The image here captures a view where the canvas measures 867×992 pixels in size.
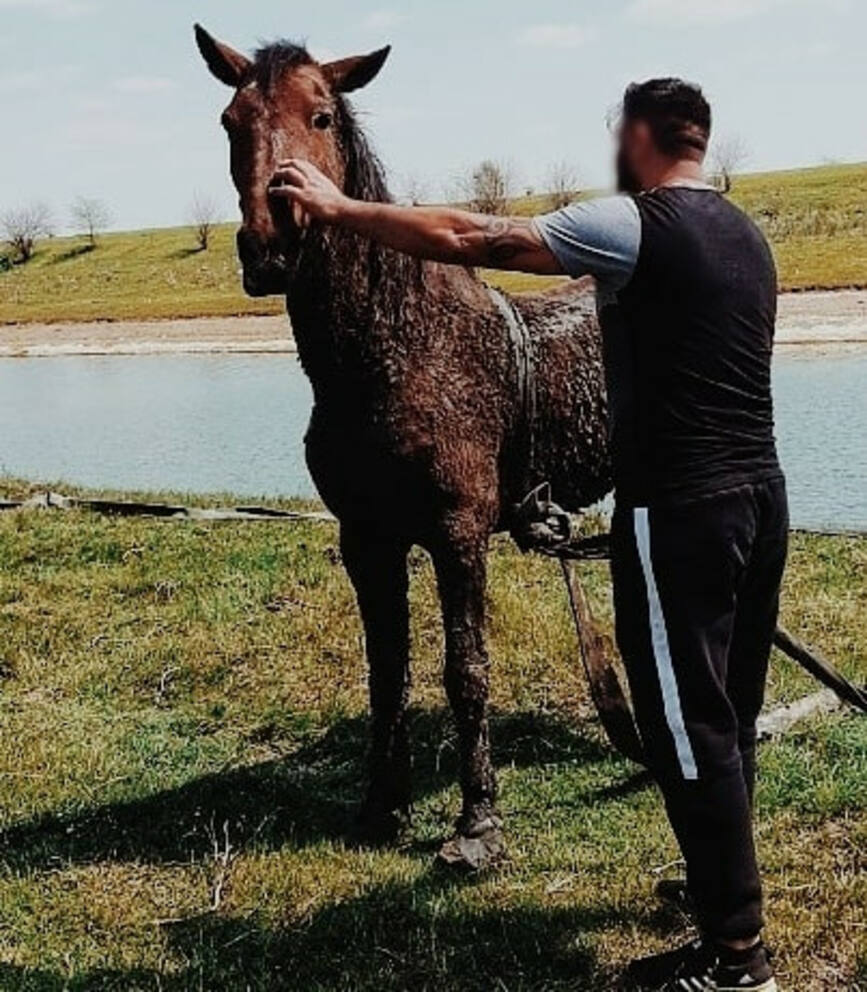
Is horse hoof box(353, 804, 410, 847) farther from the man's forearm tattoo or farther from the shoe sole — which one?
the man's forearm tattoo

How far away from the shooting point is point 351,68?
15.6 feet

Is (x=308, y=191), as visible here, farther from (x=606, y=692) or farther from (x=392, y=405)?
(x=606, y=692)

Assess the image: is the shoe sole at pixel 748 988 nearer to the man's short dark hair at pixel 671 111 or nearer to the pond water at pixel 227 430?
the man's short dark hair at pixel 671 111

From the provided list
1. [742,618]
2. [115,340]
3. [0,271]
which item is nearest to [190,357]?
[115,340]

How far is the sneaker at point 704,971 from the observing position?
147 inches

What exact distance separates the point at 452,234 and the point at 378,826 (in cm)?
273

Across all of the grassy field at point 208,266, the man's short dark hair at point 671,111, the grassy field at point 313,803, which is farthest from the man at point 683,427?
the grassy field at point 208,266

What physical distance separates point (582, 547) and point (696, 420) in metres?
2.06

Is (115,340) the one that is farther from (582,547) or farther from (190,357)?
A: (582,547)

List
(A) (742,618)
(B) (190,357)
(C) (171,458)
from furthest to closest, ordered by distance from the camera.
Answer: (B) (190,357)
(C) (171,458)
(A) (742,618)

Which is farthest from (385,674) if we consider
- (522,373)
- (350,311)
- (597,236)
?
(597,236)

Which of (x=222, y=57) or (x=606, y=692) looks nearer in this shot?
(x=222, y=57)

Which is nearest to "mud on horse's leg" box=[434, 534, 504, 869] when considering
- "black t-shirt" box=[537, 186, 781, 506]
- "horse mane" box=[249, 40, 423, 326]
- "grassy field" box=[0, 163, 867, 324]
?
"horse mane" box=[249, 40, 423, 326]

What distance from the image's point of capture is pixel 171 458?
19375mm
